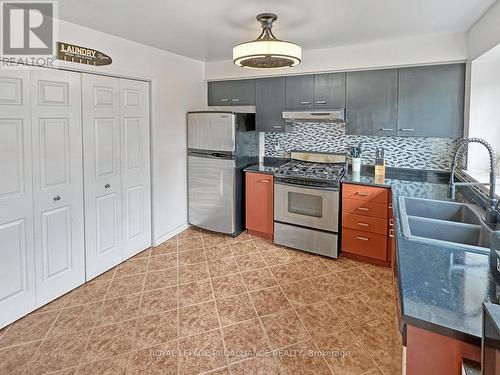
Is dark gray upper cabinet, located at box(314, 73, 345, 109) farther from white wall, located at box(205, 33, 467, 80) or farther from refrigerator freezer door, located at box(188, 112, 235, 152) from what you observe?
refrigerator freezer door, located at box(188, 112, 235, 152)

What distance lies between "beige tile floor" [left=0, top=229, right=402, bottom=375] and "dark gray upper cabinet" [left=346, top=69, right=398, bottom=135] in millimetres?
1453

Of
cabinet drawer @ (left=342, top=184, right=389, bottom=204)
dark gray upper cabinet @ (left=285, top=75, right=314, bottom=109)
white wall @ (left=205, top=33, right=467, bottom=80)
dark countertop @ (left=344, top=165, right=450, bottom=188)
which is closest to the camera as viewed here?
white wall @ (left=205, top=33, right=467, bottom=80)

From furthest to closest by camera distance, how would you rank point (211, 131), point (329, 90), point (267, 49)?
point (211, 131), point (329, 90), point (267, 49)

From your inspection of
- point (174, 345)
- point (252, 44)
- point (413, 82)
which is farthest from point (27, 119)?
point (413, 82)

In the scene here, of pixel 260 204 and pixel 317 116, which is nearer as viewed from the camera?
pixel 317 116

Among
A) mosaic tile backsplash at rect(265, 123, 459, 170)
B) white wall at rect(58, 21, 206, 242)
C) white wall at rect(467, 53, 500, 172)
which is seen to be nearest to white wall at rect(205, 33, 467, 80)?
white wall at rect(467, 53, 500, 172)

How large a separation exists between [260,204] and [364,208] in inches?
49.4

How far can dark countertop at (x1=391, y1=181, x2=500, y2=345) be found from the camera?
93 centimetres

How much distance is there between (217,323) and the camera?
7.83ft

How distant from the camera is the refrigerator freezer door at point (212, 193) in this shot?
395 cm

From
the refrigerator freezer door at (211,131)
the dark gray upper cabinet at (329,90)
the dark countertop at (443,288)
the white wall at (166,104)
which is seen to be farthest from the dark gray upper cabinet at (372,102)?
the white wall at (166,104)

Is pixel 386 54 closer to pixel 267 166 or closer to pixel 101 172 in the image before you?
pixel 267 166

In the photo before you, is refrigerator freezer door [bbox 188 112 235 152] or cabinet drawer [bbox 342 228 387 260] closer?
cabinet drawer [bbox 342 228 387 260]

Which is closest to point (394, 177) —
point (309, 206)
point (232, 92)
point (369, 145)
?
point (369, 145)
